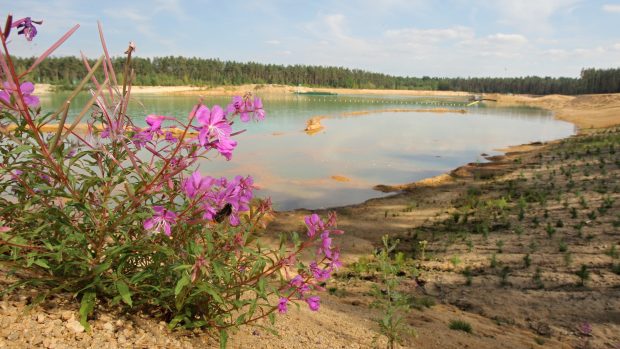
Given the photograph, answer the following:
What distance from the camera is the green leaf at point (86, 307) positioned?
1827 millimetres

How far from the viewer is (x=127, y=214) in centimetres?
182

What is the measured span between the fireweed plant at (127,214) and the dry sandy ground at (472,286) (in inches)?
6.1

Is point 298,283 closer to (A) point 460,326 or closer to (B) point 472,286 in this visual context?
(A) point 460,326

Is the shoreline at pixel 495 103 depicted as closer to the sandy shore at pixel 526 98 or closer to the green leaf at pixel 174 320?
the sandy shore at pixel 526 98

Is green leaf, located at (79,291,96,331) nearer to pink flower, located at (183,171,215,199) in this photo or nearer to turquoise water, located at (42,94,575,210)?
pink flower, located at (183,171,215,199)

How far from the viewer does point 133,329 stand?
2.06 metres

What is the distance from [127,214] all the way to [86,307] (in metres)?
0.47

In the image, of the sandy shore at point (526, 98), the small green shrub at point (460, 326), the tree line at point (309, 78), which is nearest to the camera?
the small green shrub at point (460, 326)

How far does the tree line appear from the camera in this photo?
110938 millimetres

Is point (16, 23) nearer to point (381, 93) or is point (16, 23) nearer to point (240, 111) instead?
point (240, 111)

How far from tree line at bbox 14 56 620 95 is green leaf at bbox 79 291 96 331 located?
110097 millimetres

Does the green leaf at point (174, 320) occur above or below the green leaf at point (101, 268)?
below

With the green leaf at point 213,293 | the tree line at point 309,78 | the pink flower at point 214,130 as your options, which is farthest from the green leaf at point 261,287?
the tree line at point 309,78

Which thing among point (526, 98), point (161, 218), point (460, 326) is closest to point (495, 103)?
point (526, 98)
